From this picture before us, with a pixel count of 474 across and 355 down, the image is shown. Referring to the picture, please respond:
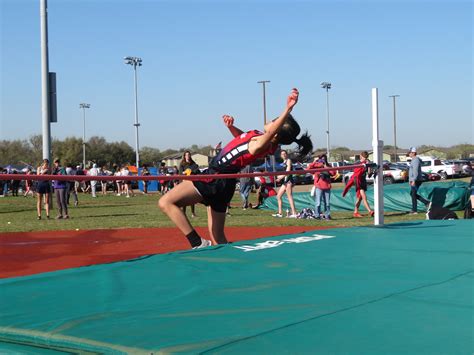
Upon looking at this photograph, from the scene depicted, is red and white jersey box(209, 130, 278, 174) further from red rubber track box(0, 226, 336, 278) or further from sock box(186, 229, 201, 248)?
red rubber track box(0, 226, 336, 278)

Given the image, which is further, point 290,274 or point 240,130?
point 240,130

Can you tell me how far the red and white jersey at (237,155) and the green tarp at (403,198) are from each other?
360 inches

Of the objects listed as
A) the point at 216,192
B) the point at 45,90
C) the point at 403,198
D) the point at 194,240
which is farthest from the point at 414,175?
the point at 45,90

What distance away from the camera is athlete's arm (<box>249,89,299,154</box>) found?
492 cm

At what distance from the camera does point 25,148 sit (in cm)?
7119

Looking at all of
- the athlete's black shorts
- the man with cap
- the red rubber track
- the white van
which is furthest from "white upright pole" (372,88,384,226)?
the white van

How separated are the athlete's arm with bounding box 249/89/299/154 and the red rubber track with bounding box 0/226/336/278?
2.52 metres

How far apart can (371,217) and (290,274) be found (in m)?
10.4

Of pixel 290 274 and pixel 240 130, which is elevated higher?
pixel 240 130

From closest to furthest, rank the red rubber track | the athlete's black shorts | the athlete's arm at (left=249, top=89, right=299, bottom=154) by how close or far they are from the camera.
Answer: the athlete's arm at (left=249, top=89, right=299, bottom=154) → the athlete's black shorts → the red rubber track

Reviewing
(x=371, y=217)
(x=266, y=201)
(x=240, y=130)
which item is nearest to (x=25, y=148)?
(x=266, y=201)

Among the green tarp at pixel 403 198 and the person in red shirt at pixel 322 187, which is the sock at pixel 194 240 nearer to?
the person in red shirt at pixel 322 187

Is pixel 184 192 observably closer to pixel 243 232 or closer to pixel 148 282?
pixel 148 282

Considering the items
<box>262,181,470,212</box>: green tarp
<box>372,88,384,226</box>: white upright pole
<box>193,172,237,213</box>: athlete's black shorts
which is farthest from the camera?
<box>262,181,470,212</box>: green tarp
